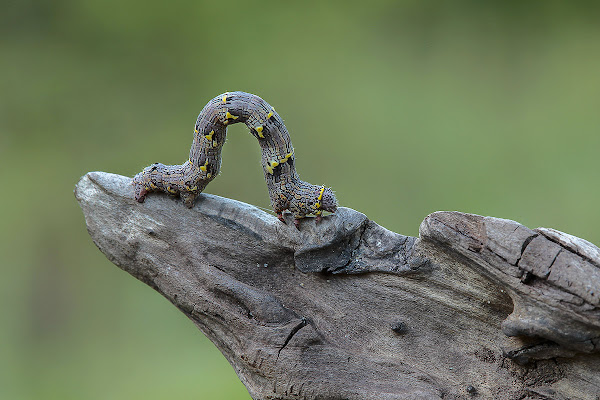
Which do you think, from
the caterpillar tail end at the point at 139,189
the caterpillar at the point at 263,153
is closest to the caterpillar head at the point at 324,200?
the caterpillar at the point at 263,153

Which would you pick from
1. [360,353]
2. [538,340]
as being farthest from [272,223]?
[538,340]

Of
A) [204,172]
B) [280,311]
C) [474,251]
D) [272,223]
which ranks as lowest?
[280,311]

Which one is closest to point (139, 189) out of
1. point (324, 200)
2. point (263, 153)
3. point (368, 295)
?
point (263, 153)

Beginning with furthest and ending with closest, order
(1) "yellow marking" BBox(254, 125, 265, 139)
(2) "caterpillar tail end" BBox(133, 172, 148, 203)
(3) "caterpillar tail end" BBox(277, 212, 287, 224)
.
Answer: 1. (2) "caterpillar tail end" BBox(133, 172, 148, 203)
2. (3) "caterpillar tail end" BBox(277, 212, 287, 224)
3. (1) "yellow marking" BBox(254, 125, 265, 139)

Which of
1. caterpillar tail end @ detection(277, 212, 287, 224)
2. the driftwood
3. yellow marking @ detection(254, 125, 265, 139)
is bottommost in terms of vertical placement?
the driftwood

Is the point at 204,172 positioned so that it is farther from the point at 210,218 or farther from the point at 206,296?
the point at 206,296

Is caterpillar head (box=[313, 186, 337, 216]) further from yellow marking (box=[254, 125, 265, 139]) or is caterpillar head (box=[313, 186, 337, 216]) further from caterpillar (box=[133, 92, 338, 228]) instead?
yellow marking (box=[254, 125, 265, 139])

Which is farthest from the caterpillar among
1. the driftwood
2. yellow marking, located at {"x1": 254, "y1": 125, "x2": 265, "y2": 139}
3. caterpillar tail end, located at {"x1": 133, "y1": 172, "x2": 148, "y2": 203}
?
caterpillar tail end, located at {"x1": 133, "y1": 172, "x2": 148, "y2": 203}
